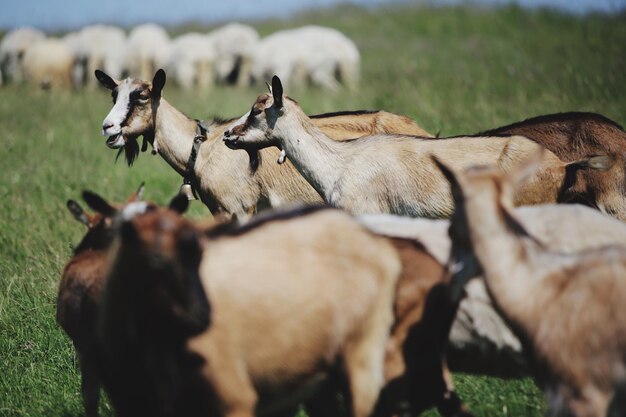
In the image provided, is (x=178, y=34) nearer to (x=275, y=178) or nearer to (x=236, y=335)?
(x=275, y=178)

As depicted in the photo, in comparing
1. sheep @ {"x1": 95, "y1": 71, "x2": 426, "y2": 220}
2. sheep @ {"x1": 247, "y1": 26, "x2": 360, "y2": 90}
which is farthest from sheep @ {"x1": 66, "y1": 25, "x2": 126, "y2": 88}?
sheep @ {"x1": 95, "y1": 71, "x2": 426, "y2": 220}

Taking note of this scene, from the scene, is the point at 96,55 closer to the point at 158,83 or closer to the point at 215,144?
the point at 158,83

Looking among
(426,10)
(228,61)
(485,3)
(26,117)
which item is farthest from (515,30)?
(26,117)

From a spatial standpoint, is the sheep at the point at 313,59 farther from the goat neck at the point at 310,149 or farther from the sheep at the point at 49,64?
the goat neck at the point at 310,149

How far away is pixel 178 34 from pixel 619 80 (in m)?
27.1

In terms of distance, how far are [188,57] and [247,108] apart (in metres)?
11.1

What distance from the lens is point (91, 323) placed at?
15.9ft

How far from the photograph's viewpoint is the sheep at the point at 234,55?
29.3 m

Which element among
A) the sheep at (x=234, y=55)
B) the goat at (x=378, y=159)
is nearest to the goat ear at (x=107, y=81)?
the goat at (x=378, y=159)

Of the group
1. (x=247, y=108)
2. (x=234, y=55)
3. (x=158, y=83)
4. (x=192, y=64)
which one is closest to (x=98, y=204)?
(x=158, y=83)

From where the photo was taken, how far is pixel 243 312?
4.10 meters

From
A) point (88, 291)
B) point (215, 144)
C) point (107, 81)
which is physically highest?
point (107, 81)

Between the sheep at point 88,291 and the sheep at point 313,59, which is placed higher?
the sheep at point 88,291

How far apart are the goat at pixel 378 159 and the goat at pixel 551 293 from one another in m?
2.91
